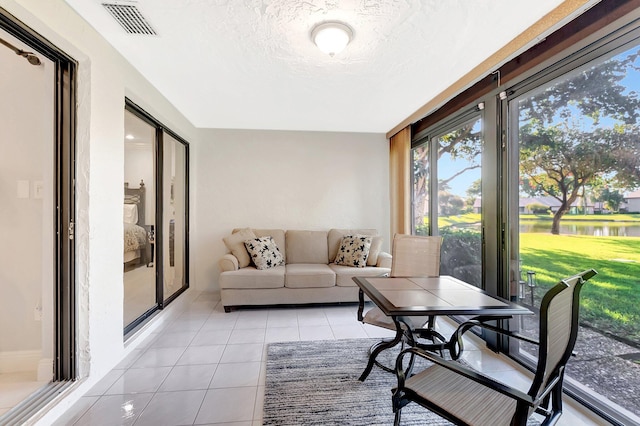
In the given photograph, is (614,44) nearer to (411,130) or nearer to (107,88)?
(411,130)

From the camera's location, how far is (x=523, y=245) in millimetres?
2191

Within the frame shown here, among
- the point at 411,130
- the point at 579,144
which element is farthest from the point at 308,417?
the point at 411,130

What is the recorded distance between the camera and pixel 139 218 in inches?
111

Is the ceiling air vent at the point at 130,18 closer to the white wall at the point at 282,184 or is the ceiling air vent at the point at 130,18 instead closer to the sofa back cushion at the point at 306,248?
the white wall at the point at 282,184

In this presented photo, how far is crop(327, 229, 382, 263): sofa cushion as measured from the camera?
13.6ft

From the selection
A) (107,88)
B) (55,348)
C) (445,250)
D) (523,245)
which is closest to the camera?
(55,348)

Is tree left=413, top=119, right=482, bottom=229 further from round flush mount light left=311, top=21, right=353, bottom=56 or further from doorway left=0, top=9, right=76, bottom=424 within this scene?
doorway left=0, top=9, right=76, bottom=424

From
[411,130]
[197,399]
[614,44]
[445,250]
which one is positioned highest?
[411,130]

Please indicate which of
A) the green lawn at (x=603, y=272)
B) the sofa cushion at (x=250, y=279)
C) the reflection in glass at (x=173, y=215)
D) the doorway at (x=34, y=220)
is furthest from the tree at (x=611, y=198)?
the reflection in glass at (x=173, y=215)

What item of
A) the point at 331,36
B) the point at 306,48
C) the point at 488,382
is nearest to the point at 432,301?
the point at 488,382

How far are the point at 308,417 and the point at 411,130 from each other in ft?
11.7

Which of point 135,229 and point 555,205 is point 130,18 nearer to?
point 135,229

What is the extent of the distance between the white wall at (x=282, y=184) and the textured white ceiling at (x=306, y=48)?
3.35 feet

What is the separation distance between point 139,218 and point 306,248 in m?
2.13
